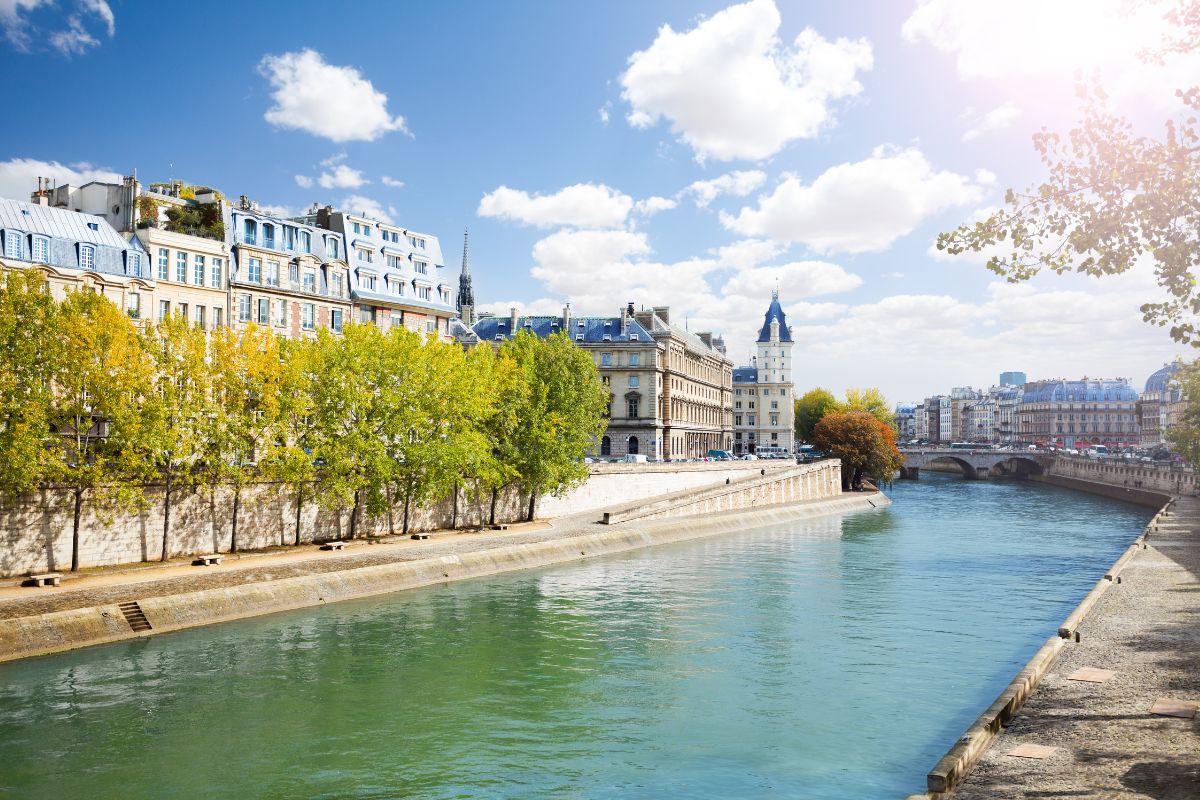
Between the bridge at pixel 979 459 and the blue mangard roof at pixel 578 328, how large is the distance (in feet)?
213

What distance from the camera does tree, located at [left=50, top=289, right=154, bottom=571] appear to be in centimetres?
3688

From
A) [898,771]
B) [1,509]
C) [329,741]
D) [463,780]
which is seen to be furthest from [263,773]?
[1,509]

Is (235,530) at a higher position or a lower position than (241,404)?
lower

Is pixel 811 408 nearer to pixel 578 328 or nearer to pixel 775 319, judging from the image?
pixel 775 319

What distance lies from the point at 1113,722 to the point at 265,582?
94.7 ft

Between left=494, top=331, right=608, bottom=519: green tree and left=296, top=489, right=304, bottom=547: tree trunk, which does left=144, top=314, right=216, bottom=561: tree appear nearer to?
left=296, top=489, right=304, bottom=547: tree trunk

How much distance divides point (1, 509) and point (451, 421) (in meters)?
22.3

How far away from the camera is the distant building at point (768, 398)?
171 meters

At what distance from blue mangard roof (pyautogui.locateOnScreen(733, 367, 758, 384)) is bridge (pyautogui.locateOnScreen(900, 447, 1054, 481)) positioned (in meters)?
29.3

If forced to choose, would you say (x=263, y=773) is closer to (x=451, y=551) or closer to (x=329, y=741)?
(x=329, y=741)

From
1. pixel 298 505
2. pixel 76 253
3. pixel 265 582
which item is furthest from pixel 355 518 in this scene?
pixel 76 253

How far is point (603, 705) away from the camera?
24.5 metres

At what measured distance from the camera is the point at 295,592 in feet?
121

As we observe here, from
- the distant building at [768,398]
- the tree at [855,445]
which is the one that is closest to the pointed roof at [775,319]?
the distant building at [768,398]
